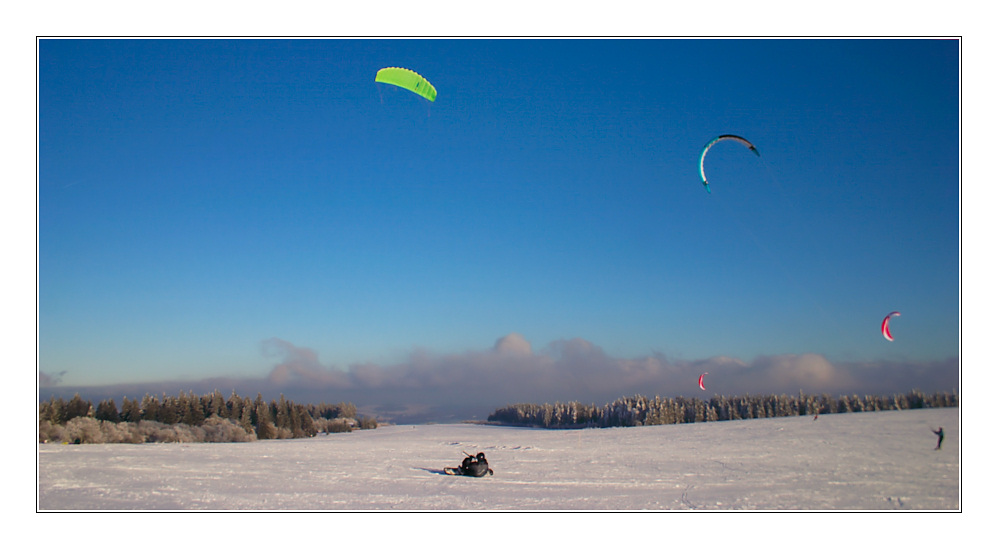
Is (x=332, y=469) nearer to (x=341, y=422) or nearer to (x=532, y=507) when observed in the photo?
(x=532, y=507)

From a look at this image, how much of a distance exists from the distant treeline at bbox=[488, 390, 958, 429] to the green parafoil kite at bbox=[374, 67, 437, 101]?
1918 cm

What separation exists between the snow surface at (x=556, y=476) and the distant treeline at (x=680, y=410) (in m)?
7.80

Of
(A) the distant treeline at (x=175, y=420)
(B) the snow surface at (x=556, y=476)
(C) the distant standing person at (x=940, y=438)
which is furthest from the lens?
(A) the distant treeline at (x=175, y=420)

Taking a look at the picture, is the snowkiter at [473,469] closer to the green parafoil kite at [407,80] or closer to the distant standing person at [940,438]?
the green parafoil kite at [407,80]

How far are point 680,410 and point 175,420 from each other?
Answer: 2366cm

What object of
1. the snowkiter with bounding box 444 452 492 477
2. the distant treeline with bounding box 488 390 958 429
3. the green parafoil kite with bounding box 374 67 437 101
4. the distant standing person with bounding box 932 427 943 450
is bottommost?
the distant treeline with bounding box 488 390 958 429

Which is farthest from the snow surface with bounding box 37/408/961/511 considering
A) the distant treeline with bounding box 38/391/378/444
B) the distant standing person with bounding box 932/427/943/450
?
the distant treeline with bounding box 38/391/378/444

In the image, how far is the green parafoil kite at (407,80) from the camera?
1216 centimetres

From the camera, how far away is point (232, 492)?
1038 cm

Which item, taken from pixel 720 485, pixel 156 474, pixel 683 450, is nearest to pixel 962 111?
pixel 720 485

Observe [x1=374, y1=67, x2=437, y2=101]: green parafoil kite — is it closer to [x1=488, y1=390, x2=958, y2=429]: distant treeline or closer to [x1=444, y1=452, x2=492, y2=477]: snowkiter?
[x1=444, y1=452, x2=492, y2=477]: snowkiter

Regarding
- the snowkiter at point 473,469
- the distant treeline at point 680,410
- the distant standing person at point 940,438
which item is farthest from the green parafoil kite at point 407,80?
the distant treeline at point 680,410

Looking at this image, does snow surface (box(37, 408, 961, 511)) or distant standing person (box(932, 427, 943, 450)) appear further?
distant standing person (box(932, 427, 943, 450))

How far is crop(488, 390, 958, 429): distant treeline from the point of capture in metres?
25.3
